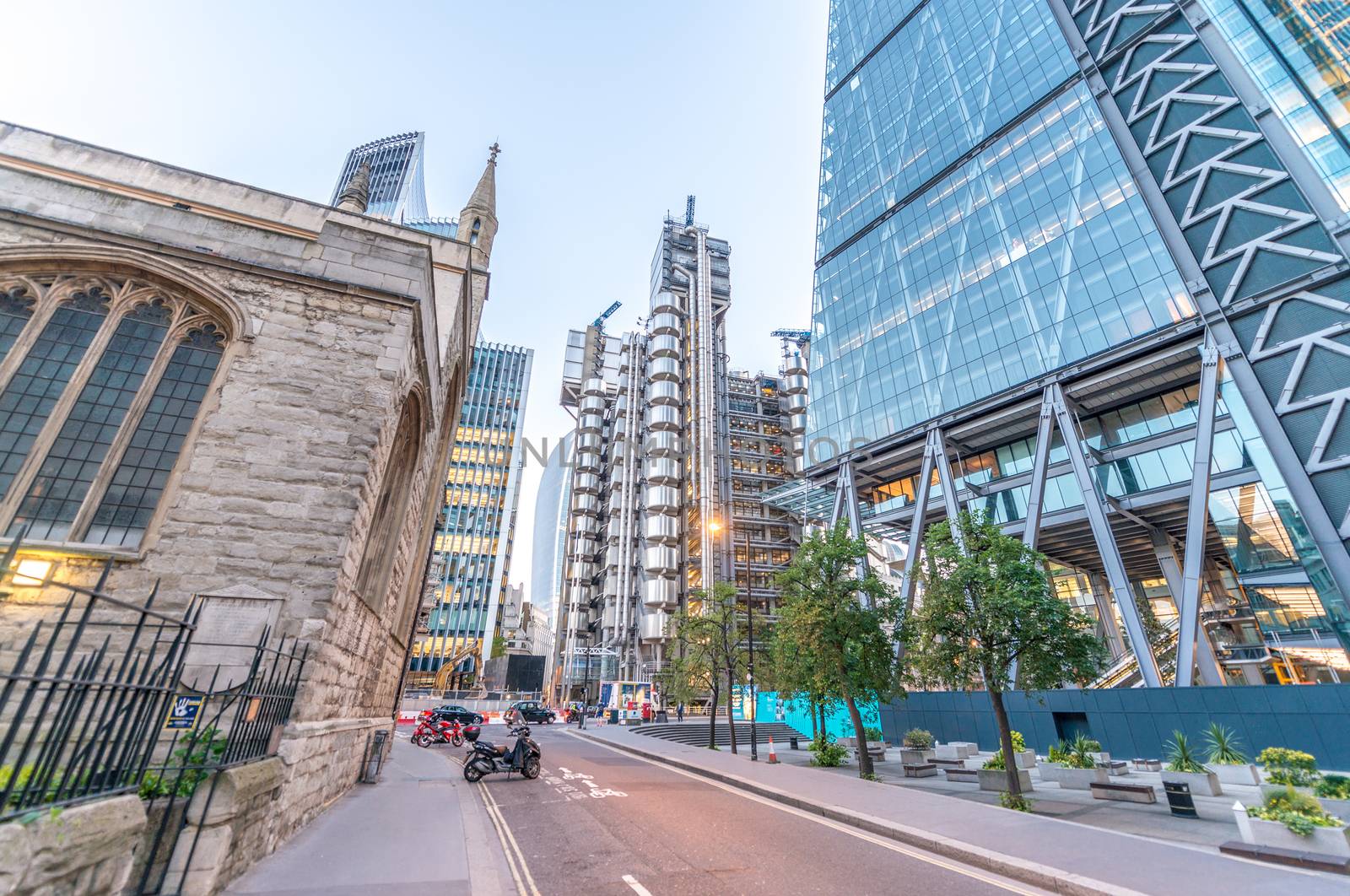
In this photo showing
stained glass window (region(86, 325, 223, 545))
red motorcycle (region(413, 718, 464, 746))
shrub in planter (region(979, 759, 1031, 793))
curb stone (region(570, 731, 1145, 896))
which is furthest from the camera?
red motorcycle (region(413, 718, 464, 746))

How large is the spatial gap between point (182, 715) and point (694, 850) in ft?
23.3

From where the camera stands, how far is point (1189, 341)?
86.8 ft

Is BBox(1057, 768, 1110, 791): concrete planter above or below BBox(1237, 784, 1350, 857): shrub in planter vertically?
below

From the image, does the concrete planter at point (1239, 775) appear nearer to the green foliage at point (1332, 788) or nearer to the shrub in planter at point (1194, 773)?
the shrub in planter at point (1194, 773)

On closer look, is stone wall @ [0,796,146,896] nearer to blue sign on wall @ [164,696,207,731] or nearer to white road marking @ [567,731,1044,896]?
blue sign on wall @ [164,696,207,731]

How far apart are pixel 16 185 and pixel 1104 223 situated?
41.6 meters

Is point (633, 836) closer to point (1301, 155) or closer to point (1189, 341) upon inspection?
point (1189, 341)

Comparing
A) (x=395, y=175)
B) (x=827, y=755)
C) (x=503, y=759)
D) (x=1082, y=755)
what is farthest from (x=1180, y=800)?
(x=395, y=175)

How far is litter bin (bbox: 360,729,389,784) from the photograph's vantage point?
1288cm

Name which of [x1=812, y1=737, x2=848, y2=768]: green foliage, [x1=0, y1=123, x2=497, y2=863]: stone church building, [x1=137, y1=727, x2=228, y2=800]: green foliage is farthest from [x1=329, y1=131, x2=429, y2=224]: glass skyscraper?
[x1=137, y1=727, x2=228, y2=800]: green foliage

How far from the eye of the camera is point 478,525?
279 feet

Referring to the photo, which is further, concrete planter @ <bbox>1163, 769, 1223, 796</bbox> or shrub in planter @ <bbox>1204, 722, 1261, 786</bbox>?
shrub in planter @ <bbox>1204, 722, 1261, 786</bbox>

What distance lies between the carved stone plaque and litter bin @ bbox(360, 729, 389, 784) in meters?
7.14

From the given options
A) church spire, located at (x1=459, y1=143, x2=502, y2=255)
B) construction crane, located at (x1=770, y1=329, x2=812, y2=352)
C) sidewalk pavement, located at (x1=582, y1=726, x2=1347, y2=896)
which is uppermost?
construction crane, located at (x1=770, y1=329, x2=812, y2=352)
